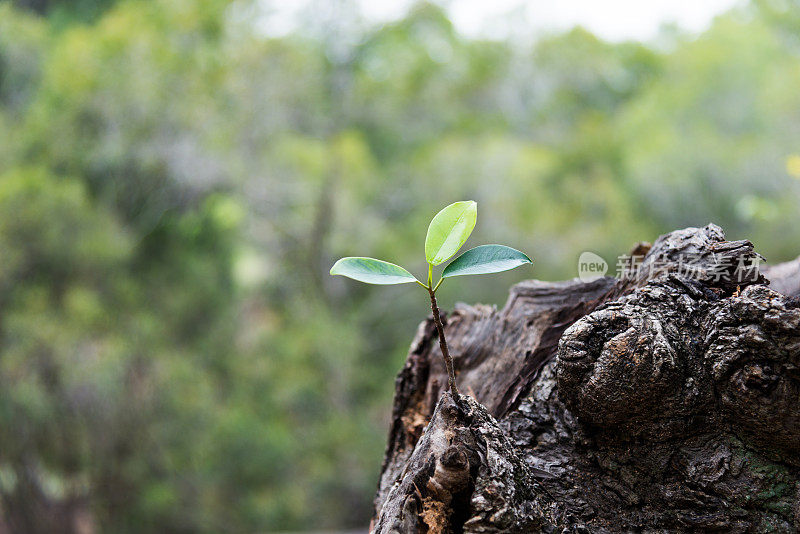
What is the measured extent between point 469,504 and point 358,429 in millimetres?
2858

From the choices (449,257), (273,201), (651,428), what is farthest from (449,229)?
(273,201)

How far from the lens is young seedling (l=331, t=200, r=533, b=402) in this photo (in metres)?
0.48

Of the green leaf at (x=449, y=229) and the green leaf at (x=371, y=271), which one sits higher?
the green leaf at (x=449, y=229)

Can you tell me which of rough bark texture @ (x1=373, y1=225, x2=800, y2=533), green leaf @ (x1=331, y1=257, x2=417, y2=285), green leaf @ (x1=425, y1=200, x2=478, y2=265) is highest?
green leaf @ (x1=425, y1=200, x2=478, y2=265)

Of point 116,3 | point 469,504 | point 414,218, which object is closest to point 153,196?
point 116,3

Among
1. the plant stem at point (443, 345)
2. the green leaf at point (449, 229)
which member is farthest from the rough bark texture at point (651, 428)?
the green leaf at point (449, 229)

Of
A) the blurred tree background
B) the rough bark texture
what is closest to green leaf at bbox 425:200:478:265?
the rough bark texture

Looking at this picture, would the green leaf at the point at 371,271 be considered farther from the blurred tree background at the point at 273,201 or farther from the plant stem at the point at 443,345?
the blurred tree background at the point at 273,201

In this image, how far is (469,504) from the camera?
49 centimetres

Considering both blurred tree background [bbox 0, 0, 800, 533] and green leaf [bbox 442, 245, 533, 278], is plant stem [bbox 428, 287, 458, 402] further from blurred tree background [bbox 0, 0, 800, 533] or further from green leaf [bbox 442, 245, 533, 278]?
blurred tree background [bbox 0, 0, 800, 533]

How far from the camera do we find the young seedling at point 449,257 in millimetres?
484

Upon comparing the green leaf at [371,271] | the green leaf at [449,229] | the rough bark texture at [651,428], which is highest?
the green leaf at [449,229]

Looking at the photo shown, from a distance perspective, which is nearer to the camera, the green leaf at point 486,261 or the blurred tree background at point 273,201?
the green leaf at point 486,261

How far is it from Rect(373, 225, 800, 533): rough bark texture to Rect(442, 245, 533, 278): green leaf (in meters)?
0.10
